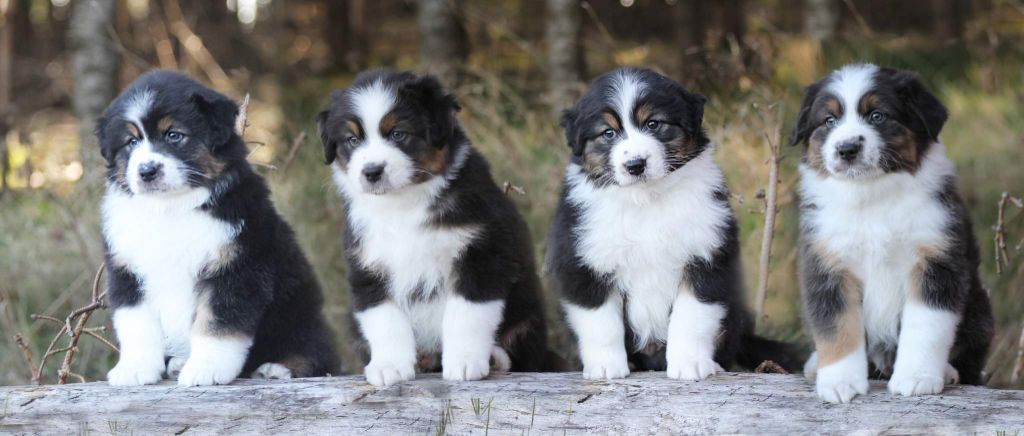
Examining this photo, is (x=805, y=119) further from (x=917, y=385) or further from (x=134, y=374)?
(x=134, y=374)

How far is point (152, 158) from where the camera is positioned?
16.2ft

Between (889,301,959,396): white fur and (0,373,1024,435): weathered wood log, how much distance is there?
0.06 m

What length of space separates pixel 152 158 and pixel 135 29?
13336mm

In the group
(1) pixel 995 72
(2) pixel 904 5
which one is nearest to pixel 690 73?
(1) pixel 995 72

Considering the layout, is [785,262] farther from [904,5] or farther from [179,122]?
[904,5]

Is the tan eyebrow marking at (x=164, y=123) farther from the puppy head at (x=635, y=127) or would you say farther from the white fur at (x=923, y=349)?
the white fur at (x=923, y=349)

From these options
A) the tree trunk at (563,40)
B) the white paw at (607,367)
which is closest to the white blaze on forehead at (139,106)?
the white paw at (607,367)

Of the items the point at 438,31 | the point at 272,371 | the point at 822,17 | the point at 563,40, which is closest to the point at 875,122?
the point at 272,371

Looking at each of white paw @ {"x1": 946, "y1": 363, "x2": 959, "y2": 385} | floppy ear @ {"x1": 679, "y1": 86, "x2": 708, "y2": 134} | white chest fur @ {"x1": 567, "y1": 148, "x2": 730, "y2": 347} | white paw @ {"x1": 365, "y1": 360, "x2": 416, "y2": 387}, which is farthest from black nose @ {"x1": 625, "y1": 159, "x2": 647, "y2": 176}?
white paw @ {"x1": 946, "y1": 363, "x2": 959, "y2": 385}

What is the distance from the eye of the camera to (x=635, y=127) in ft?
16.0

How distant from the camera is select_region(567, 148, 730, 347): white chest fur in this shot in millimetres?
4953

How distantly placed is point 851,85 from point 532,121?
14.9 feet

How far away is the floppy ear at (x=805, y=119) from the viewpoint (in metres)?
4.84

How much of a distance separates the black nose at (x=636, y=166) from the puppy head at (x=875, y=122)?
0.78 meters
